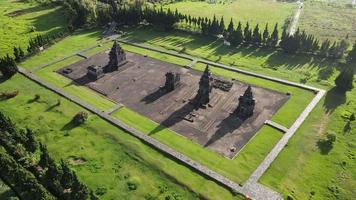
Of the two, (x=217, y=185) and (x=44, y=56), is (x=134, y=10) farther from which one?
(x=217, y=185)

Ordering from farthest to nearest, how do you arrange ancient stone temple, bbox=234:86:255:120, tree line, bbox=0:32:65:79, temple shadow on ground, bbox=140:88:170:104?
1. tree line, bbox=0:32:65:79
2. temple shadow on ground, bbox=140:88:170:104
3. ancient stone temple, bbox=234:86:255:120

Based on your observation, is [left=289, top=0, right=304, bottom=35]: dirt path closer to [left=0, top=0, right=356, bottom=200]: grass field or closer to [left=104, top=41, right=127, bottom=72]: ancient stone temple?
[left=0, top=0, right=356, bottom=200]: grass field

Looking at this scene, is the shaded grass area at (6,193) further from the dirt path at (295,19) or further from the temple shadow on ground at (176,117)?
the dirt path at (295,19)

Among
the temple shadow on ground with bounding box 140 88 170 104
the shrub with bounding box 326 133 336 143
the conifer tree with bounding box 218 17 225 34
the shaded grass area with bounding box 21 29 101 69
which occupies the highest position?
the conifer tree with bounding box 218 17 225 34

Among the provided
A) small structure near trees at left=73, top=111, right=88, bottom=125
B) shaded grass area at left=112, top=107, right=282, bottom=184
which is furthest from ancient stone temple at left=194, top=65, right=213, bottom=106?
small structure near trees at left=73, top=111, right=88, bottom=125

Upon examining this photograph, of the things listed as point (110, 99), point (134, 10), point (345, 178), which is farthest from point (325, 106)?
point (134, 10)

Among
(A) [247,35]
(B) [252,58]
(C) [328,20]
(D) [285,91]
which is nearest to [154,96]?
(D) [285,91]
